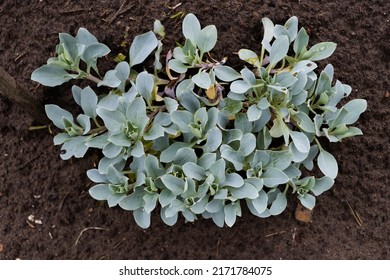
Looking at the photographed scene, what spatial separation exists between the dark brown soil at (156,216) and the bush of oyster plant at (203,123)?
0.17 meters

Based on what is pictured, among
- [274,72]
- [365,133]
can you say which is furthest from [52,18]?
[365,133]

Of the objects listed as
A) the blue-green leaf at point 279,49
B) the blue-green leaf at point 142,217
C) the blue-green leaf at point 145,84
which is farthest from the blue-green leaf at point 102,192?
the blue-green leaf at point 279,49

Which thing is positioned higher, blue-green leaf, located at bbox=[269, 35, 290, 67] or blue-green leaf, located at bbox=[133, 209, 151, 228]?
blue-green leaf, located at bbox=[269, 35, 290, 67]

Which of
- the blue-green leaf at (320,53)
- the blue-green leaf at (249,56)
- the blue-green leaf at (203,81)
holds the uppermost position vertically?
the blue-green leaf at (320,53)

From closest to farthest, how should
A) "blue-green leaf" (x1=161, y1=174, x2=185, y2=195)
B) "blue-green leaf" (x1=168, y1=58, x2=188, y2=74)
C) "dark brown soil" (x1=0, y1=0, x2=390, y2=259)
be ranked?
"blue-green leaf" (x1=161, y1=174, x2=185, y2=195) < "blue-green leaf" (x1=168, y1=58, x2=188, y2=74) < "dark brown soil" (x1=0, y1=0, x2=390, y2=259)

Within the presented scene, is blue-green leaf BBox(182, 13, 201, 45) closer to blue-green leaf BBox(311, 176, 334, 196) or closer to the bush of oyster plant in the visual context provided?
the bush of oyster plant

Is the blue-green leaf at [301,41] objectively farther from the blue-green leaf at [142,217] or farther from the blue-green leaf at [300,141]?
the blue-green leaf at [142,217]

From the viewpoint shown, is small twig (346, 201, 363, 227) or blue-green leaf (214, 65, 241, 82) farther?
small twig (346, 201, 363, 227)

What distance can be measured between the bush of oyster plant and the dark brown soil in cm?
17

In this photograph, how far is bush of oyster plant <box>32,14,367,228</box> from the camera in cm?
176

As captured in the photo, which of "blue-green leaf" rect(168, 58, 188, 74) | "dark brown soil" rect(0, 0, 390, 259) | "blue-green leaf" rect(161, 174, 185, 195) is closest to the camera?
"blue-green leaf" rect(161, 174, 185, 195)

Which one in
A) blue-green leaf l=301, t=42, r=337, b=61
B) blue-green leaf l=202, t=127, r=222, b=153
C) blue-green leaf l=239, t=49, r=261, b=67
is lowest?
blue-green leaf l=202, t=127, r=222, b=153

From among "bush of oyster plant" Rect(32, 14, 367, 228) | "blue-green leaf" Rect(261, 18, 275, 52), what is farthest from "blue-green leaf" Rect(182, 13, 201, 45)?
"blue-green leaf" Rect(261, 18, 275, 52)

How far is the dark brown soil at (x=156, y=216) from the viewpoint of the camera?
2.05 meters
